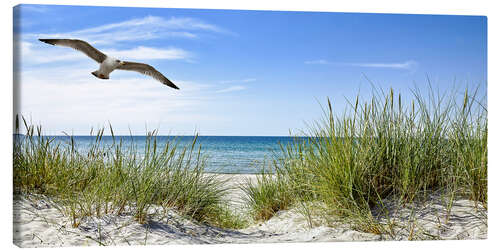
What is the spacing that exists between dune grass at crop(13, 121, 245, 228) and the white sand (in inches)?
3.5

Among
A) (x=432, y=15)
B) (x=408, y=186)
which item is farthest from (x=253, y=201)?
(x=432, y=15)

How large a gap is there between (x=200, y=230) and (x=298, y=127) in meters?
1.32

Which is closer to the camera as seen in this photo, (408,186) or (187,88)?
(408,186)

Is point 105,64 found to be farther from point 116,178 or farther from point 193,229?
point 193,229

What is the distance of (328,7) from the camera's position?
394 cm

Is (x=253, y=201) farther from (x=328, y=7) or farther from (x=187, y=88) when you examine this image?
(x=328, y=7)

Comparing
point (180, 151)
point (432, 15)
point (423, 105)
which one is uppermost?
point (432, 15)

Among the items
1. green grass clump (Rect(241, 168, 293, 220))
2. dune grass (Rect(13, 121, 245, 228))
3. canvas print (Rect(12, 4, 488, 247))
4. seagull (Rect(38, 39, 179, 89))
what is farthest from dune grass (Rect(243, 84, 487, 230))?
seagull (Rect(38, 39, 179, 89))

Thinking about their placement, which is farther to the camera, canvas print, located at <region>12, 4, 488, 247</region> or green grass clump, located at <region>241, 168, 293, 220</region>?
green grass clump, located at <region>241, 168, 293, 220</region>

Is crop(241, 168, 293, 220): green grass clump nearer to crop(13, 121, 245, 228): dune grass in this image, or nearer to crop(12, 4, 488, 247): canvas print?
crop(12, 4, 488, 247): canvas print

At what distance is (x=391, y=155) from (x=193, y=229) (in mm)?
1545

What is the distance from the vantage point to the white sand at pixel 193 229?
310 centimetres

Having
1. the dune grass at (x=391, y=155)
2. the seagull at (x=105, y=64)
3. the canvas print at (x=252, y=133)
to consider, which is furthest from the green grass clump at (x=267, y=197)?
the seagull at (x=105, y=64)

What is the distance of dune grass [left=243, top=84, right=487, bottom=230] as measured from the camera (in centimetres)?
348
